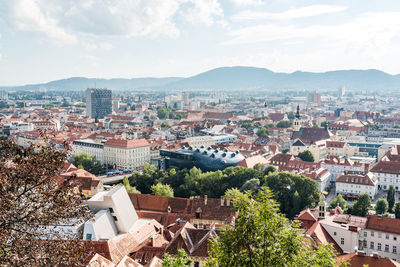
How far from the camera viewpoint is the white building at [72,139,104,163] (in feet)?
393

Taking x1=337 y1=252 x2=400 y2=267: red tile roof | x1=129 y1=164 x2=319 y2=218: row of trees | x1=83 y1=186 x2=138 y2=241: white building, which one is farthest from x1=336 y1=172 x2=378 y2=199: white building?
x1=83 y1=186 x2=138 y2=241: white building

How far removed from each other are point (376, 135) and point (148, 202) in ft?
408

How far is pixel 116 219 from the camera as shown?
48000 millimetres

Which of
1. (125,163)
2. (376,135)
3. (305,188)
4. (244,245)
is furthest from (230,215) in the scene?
(376,135)

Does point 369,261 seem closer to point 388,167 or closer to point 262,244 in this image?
point 262,244

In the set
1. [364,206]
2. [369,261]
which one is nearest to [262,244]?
[369,261]

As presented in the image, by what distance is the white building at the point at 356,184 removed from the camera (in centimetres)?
8381

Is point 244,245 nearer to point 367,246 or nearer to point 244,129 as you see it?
point 367,246

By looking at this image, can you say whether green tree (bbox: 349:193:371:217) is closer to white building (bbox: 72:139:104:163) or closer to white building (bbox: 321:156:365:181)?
white building (bbox: 321:156:365:181)

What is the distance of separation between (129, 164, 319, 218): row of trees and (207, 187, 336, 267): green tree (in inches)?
1449

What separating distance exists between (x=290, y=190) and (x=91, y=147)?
72966 mm

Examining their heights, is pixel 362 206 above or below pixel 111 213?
below

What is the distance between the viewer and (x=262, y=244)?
20.8 m

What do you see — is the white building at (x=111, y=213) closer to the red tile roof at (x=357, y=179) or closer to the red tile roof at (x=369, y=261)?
the red tile roof at (x=369, y=261)
